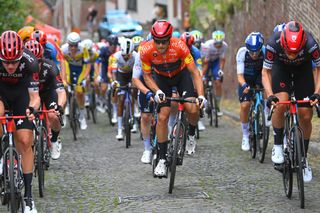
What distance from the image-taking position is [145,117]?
13.0 metres

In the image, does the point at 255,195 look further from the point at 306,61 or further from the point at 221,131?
the point at 221,131

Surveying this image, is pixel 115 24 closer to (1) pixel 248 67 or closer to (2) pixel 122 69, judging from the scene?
(2) pixel 122 69

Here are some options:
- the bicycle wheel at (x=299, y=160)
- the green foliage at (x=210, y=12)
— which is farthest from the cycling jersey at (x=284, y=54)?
the green foliage at (x=210, y=12)

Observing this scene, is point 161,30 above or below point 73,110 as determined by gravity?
above

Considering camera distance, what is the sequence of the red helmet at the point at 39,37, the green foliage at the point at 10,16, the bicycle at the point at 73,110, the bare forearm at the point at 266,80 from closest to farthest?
the bare forearm at the point at 266,80
the red helmet at the point at 39,37
the bicycle at the point at 73,110
the green foliage at the point at 10,16

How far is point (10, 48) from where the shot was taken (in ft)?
29.1

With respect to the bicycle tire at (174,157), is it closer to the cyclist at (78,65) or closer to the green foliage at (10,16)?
the cyclist at (78,65)

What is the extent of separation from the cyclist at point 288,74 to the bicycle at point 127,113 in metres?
5.56

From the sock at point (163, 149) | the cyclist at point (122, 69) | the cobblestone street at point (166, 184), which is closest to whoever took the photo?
the cobblestone street at point (166, 184)

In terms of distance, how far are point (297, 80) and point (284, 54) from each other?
42cm

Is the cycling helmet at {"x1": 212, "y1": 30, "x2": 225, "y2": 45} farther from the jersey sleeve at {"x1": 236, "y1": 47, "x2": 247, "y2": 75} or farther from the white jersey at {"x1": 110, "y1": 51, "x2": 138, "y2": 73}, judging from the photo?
the jersey sleeve at {"x1": 236, "y1": 47, "x2": 247, "y2": 75}

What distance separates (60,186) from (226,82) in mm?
16169

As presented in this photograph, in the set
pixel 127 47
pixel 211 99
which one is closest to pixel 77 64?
pixel 127 47

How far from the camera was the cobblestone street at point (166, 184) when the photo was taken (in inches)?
389
